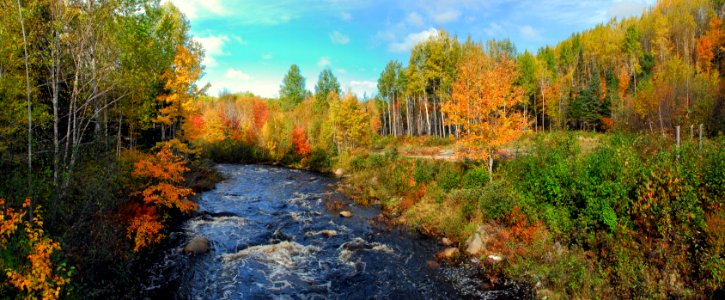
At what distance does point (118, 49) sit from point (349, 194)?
16522 millimetres

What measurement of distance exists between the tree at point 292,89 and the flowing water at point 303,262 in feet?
163

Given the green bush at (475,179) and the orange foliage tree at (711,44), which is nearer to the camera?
the green bush at (475,179)

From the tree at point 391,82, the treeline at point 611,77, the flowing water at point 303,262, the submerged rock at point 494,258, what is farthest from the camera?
the tree at point 391,82

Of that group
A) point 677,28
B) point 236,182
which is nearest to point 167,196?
point 236,182

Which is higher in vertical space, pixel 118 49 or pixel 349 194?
pixel 118 49

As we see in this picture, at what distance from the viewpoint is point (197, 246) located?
14430mm

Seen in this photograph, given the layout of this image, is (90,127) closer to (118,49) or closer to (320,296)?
(118,49)

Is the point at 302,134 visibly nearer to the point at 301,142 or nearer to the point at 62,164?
the point at 301,142

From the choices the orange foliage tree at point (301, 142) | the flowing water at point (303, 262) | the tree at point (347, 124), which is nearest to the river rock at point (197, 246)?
the flowing water at point (303, 262)

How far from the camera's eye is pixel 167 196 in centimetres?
1578

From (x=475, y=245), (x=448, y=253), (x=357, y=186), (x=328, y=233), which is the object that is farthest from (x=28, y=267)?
(x=357, y=186)

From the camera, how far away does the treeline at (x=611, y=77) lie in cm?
3688

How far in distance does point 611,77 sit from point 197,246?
73.3m

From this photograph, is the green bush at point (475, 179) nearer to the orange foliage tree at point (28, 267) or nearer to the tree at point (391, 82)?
the orange foliage tree at point (28, 267)
